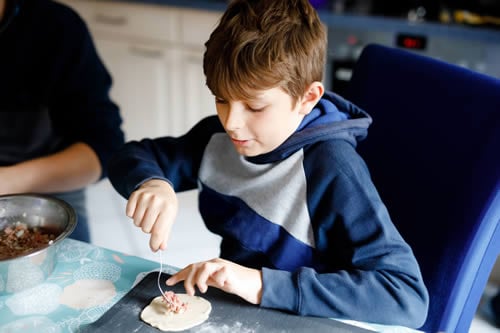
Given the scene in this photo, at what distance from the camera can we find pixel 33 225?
929mm

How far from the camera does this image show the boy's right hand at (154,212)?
0.82 meters

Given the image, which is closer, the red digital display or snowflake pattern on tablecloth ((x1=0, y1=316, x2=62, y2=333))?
snowflake pattern on tablecloth ((x1=0, y1=316, x2=62, y2=333))

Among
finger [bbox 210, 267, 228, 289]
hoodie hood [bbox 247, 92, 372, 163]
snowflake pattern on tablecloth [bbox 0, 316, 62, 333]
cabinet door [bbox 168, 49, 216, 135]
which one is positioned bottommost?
cabinet door [bbox 168, 49, 216, 135]

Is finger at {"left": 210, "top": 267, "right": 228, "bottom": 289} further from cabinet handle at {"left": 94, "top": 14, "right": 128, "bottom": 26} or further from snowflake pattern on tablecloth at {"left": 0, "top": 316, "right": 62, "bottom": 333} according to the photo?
cabinet handle at {"left": 94, "top": 14, "right": 128, "bottom": 26}

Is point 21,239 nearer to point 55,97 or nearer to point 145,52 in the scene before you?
point 55,97

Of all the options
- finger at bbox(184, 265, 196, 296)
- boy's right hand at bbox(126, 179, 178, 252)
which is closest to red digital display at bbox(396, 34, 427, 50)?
boy's right hand at bbox(126, 179, 178, 252)

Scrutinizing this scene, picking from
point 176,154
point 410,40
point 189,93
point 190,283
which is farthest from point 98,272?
point 189,93

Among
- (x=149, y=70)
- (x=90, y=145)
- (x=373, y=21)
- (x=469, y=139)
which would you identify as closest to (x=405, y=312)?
(x=469, y=139)

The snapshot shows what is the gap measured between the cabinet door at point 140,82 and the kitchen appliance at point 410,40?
0.85m

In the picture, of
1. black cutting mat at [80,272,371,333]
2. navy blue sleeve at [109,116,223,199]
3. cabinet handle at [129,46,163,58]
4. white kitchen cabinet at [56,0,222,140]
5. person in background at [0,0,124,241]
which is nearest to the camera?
black cutting mat at [80,272,371,333]

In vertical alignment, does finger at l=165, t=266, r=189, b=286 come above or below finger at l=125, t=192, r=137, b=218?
below

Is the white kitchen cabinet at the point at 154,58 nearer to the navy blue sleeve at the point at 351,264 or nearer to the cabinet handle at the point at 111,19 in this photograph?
the cabinet handle at the point at 111,19

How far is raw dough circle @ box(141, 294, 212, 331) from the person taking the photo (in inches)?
28.7

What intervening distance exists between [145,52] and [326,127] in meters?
2.01
